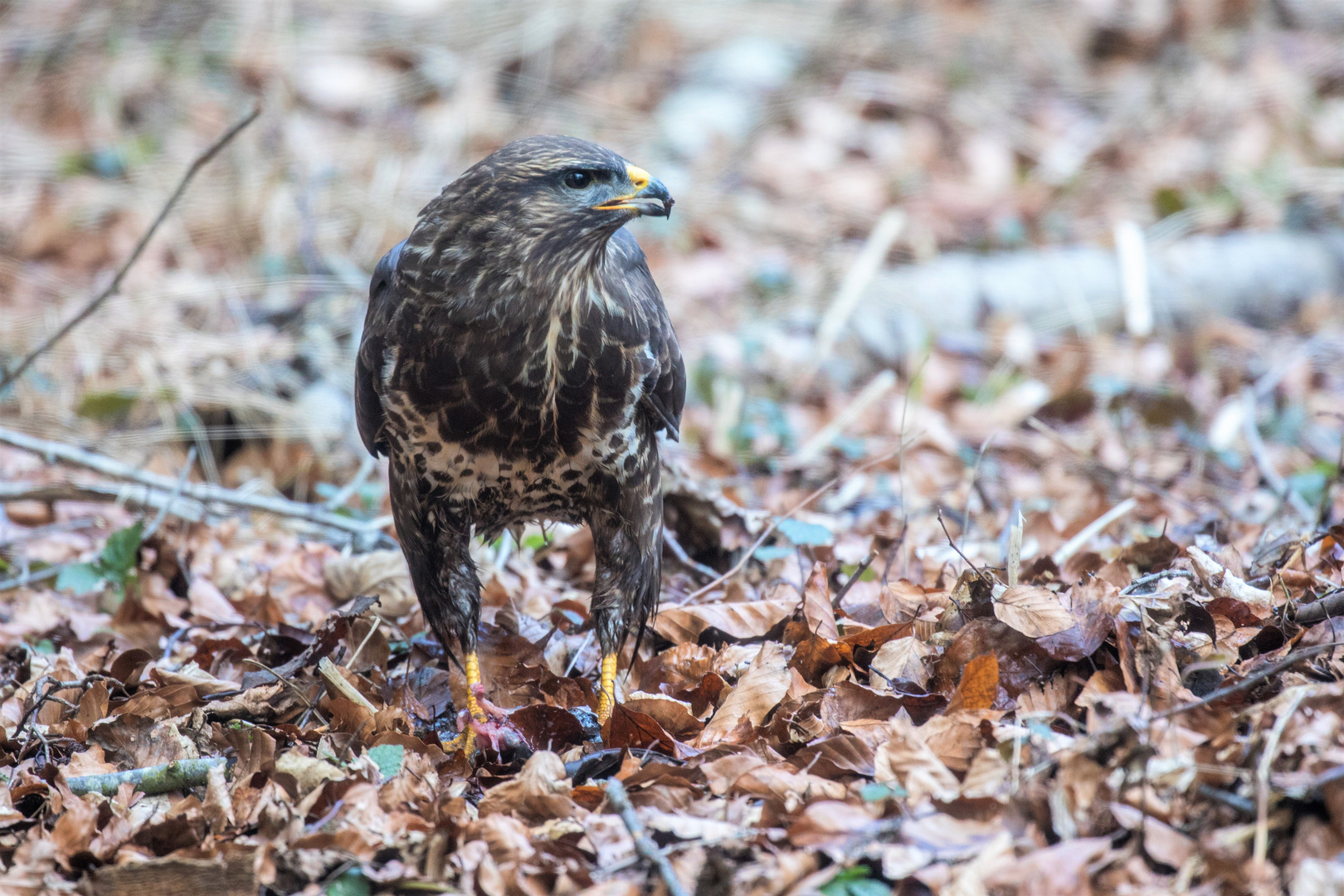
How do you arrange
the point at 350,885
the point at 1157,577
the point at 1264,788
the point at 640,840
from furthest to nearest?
the point at 1157,577
the point at 350,885
the point at 640,840
the point at 1264,788

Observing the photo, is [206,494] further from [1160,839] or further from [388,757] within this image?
[1160,839]

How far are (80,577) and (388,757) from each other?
191cm

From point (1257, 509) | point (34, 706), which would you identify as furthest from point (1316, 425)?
point (34, 706)

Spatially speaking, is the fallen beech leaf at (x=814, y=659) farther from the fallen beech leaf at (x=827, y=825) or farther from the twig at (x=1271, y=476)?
the twig at (x=1271, y=476)

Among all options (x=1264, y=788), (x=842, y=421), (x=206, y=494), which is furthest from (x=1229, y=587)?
(x=206, y=494)

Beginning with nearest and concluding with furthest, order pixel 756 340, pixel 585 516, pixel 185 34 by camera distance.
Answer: pixel 585 516
pixel 756 340
pixel 185 34

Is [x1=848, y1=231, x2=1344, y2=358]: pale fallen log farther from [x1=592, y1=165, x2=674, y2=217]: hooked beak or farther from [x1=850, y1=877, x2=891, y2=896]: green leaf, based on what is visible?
[x1=850, y1=877, x2=891, y2=896]: green leaf

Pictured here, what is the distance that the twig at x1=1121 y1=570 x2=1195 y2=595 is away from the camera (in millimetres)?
3281

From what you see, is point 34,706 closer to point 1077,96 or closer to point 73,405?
point 73,405

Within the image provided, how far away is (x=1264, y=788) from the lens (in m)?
2.25

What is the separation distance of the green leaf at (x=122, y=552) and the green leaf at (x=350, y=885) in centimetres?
214

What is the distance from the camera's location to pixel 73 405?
6055 millimetres

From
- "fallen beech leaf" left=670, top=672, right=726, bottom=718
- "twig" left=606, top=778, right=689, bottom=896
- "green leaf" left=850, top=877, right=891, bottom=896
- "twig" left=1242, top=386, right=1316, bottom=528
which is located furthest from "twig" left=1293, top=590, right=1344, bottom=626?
"twig" left=606, top=778, right=689, bottom=896

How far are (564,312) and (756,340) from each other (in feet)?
12.9
